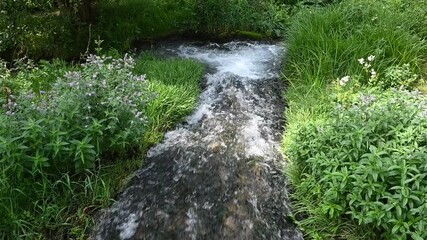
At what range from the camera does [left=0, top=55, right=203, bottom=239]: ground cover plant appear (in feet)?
11.0

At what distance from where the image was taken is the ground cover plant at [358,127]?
3.09m

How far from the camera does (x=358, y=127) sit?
11.8 feet

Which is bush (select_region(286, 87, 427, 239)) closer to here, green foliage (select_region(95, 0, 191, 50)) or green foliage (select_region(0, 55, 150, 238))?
green foliage (select_region(0, 55, 150, 238))

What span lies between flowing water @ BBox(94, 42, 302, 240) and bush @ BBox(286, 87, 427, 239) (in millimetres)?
302

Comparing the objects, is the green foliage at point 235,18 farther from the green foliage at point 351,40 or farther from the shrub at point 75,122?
the shrub at point 75,122

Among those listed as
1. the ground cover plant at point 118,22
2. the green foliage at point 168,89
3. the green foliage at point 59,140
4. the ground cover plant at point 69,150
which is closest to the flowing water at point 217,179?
the green foliage at point 168,89

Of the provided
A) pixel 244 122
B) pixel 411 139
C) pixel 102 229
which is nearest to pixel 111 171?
pixel 102 229

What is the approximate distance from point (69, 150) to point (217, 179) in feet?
4.82

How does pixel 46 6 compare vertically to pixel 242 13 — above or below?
above

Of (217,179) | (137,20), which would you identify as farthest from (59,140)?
(137,20)

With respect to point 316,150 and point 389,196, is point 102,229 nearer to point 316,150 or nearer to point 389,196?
point 316,150

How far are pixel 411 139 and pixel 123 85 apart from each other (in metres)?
2.79

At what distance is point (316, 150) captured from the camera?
3.74 metres

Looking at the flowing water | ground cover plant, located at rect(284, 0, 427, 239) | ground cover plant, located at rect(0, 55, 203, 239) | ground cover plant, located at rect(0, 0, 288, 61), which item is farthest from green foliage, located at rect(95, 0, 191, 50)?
ground cover plant, located at rect(0, 55, 203, 239)
